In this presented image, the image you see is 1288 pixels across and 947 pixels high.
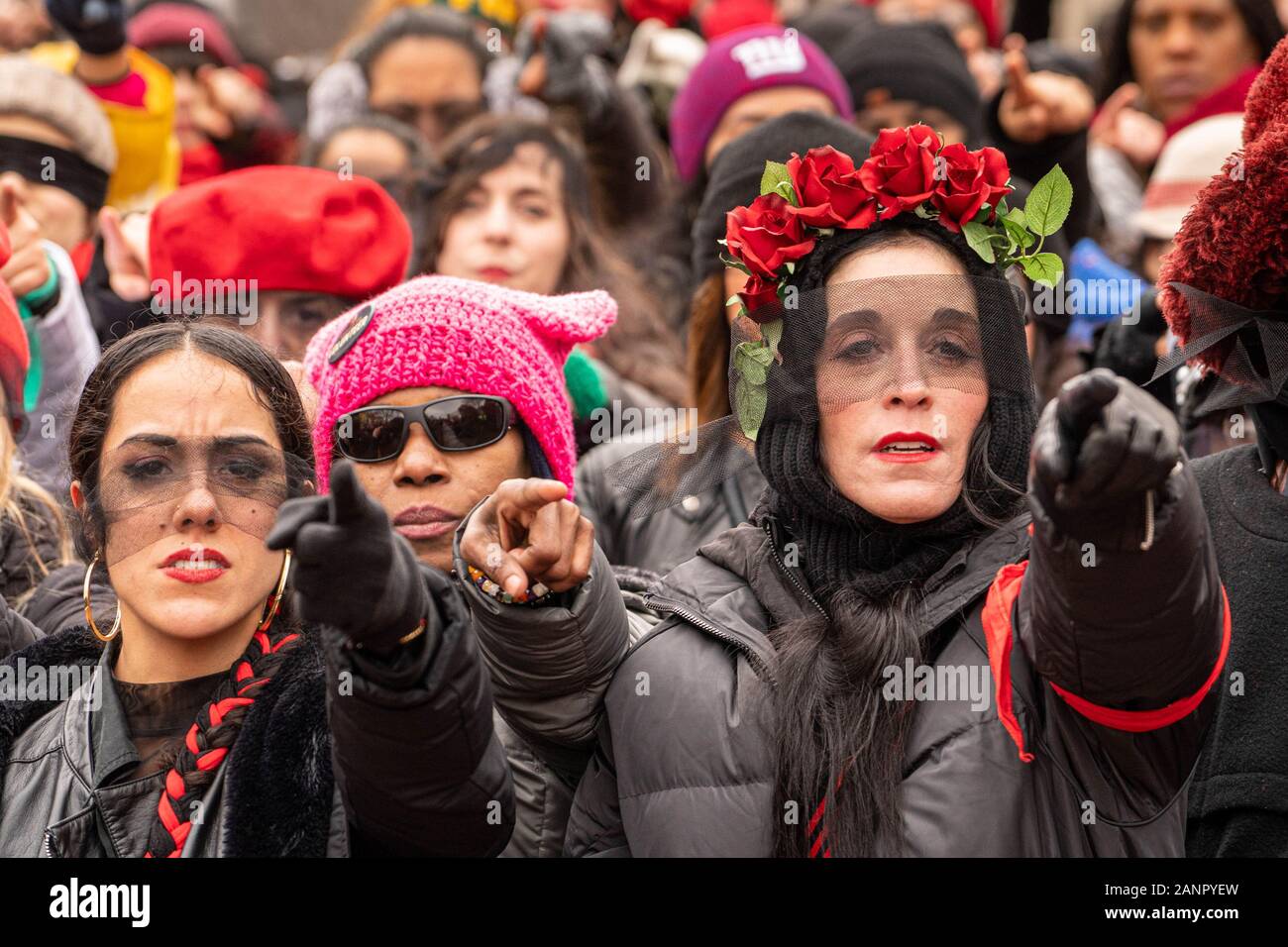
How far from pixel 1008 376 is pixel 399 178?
370 centimetres

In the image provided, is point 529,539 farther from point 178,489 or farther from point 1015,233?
point 1015,233

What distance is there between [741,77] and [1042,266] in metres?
3.02

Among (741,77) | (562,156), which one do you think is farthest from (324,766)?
(741,77)

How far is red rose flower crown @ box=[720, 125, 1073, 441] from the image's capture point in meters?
3.40

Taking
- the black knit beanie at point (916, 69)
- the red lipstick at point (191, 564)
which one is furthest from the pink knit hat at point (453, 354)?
the black knit beanie at point (916, 69)

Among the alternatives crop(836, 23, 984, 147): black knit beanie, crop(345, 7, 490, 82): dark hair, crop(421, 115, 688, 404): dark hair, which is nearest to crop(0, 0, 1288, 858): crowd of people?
crop(421, 115, 688, 404): dark hair

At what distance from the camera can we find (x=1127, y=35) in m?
7.45

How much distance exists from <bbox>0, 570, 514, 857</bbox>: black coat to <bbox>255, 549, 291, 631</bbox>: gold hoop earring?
0.24 ft

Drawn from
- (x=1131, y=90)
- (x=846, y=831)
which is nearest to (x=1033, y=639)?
(x=846, y=831)

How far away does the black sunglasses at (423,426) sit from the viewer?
394 centimetres

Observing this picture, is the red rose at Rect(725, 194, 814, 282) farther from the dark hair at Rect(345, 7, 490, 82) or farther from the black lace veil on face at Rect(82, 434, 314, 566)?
the dark hair at Rect(345, 7, 490, 82)

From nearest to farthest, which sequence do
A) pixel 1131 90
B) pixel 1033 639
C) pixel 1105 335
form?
pixel 1033 639 < pixel 1105 335 < pixel 1131 90
